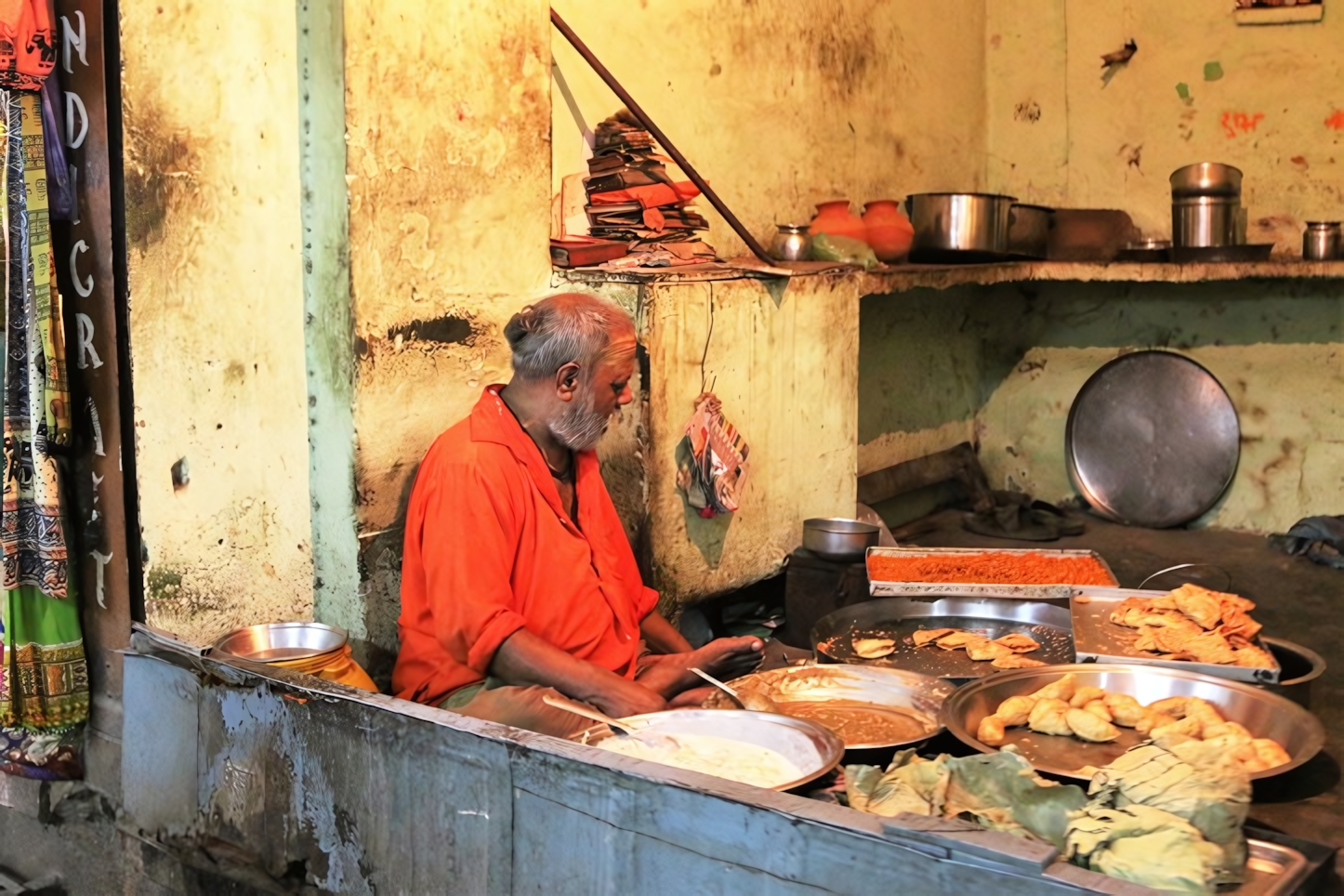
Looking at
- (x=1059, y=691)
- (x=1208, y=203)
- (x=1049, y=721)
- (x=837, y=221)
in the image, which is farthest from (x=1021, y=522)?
(x=1049, y=721)

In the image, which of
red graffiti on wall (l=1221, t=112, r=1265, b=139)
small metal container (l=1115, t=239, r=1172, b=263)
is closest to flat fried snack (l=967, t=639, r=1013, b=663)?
small metal container (l=1115, t=239, r=1172, b=263)

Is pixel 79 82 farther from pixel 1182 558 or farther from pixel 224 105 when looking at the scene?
pixel 1182 558

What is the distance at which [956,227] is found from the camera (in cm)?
603

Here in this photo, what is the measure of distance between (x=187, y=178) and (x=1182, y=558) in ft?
16.5

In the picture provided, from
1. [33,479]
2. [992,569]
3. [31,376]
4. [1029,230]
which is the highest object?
[1029,230]

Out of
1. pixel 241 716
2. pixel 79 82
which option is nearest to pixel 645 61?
pixel 79 82

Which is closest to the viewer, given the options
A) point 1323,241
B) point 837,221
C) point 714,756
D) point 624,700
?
point 714,756

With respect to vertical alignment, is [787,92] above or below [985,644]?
above

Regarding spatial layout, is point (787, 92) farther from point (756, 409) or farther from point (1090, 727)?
point (1090, 727)

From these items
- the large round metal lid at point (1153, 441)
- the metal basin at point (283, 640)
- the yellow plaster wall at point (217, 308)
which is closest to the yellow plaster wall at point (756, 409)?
the yellow plaster wall at point (217, 308)

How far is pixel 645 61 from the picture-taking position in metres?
4.65

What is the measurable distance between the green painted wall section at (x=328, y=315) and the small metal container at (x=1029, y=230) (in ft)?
13.1

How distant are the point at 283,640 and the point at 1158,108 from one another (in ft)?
18.8

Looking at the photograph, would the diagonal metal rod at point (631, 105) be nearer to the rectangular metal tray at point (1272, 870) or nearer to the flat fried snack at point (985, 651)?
the flat fried snack at point (985, 651)
